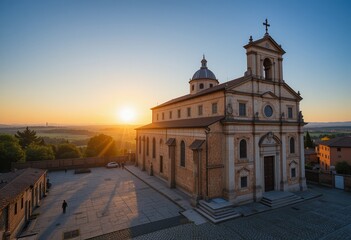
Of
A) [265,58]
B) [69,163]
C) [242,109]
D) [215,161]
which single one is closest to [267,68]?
[265,58]

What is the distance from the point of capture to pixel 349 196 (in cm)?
2189

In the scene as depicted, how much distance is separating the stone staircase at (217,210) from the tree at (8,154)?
36.9 meters

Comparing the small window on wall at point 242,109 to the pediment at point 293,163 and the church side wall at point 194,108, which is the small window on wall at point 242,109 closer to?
the church side wall at point 194,108

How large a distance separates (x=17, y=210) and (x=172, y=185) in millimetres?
15324

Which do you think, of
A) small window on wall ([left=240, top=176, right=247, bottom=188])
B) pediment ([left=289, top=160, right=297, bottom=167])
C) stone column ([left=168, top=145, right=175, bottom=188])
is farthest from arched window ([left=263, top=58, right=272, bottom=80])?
stone column ([left=168, top=145, right=175, bottom=188])

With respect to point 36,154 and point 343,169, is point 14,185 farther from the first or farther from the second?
point 343,169

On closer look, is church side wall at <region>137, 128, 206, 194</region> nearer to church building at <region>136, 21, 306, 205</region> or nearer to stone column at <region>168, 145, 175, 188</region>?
church building at <region>136, 21, 306, 205</region>

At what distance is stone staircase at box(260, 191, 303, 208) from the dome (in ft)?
66.8

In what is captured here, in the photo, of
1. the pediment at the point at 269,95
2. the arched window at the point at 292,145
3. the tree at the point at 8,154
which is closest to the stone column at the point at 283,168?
the arched window at the point at 292,145

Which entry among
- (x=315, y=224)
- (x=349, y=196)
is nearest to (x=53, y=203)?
(x=315, y=224)

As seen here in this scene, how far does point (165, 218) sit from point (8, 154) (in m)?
35.5

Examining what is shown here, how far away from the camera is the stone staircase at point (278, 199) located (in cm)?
1920

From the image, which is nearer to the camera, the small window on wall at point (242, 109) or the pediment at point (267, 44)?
the small window on wall at point (242, 109)

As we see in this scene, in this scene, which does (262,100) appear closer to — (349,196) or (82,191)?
(349,196)
